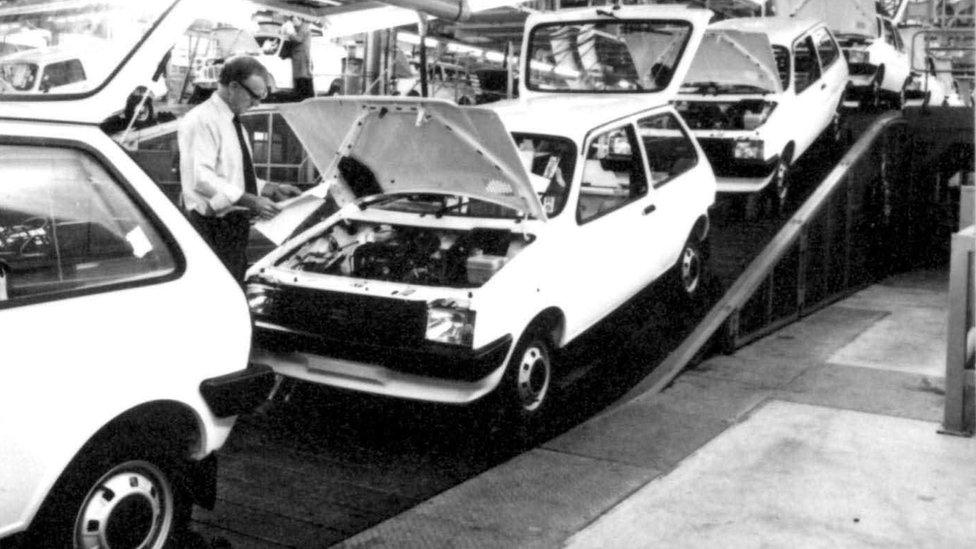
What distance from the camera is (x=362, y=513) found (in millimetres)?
4488

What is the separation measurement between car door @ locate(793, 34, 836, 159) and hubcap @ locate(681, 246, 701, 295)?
9.70 ft

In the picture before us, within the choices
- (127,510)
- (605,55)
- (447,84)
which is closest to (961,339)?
(605,55)

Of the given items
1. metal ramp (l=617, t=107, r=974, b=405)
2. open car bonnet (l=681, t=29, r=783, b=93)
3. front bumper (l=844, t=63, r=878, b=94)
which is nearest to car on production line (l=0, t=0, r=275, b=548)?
metal ramp (l=617, t=107, r=974, b=405)

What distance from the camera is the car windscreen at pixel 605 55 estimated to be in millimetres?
7504

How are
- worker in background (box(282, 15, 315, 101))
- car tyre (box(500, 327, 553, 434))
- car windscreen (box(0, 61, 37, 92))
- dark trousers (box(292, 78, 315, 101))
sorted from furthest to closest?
dark trousers (box(292, 78, 315, 101))
worker in background (box(282, 15, 315, 101))
car tyre (box(500, 327, 553, 434))
car windscreen (box(0, 61, 37, 92))

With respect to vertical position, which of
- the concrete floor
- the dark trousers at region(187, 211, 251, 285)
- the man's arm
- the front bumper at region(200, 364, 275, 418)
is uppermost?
the man's arm

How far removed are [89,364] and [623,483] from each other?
8.37 feet

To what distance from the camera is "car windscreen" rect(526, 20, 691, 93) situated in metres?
7.50

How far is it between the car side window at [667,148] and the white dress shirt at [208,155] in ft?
10.3

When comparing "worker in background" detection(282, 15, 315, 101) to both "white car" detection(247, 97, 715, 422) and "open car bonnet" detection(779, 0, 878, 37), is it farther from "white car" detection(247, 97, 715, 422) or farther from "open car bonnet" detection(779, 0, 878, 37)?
"open car bonnet" detection(779, 0, 878, 37)

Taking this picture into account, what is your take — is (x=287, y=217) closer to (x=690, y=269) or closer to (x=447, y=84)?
(x=690, y=269)

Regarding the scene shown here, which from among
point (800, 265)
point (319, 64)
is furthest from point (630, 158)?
point (319, 64)

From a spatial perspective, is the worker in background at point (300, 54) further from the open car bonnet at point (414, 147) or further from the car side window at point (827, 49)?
the open car bonnet at point (414, 147)

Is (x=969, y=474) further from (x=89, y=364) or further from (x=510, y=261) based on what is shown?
(x=89, y=364)
